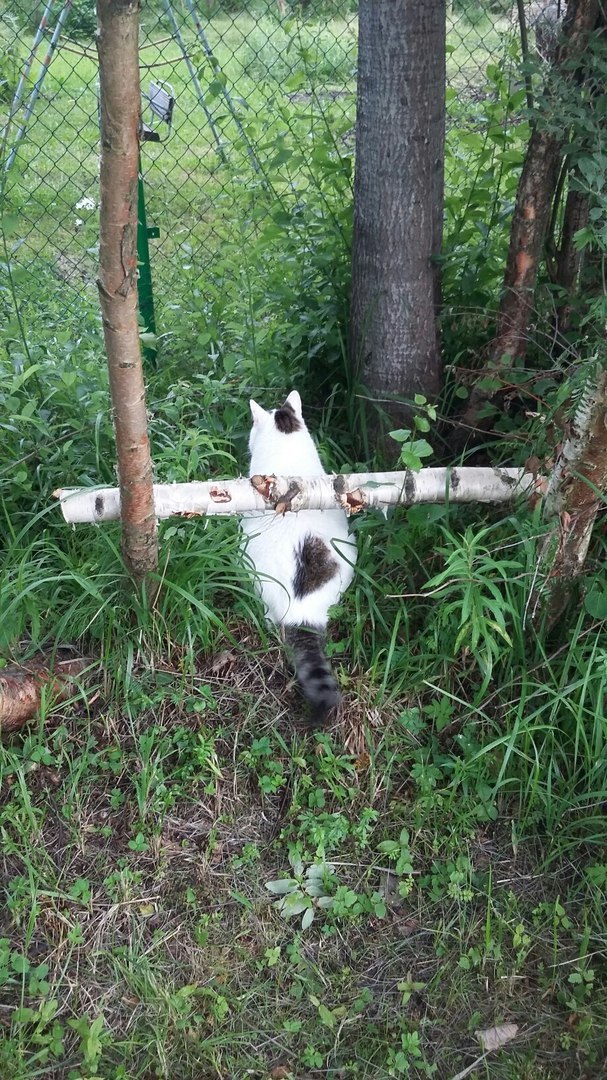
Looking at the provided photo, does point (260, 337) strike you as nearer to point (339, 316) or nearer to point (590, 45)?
point (339, 316)

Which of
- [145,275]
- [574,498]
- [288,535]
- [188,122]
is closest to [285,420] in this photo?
[288,535]

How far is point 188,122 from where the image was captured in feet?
16.4

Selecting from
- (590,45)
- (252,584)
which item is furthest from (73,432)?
(590,45)

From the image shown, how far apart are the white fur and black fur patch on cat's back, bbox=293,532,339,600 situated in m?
0.02

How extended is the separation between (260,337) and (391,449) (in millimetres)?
683

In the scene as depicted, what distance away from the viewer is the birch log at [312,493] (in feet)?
7.44

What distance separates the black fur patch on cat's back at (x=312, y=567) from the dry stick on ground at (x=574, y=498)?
0.63 meters

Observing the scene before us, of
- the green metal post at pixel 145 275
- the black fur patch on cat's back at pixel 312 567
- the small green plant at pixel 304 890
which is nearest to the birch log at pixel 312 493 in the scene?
the black fur patch on cat's back at pixel 312 567

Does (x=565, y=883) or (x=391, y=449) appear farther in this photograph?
(x=391, y=449)

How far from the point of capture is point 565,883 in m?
2.12

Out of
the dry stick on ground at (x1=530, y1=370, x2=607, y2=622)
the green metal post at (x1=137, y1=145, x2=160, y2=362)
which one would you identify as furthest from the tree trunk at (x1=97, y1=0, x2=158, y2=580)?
the green metal post at (x1=137, y1=145, x2=160, y2=362)

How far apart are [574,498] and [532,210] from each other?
100 centimetres

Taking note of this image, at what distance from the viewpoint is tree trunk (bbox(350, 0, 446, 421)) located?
2441 millimetres

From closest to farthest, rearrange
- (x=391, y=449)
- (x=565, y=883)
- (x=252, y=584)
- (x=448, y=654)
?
1. (x=565, y=883)
2. (x=448, y=654)
3. (x=252, y=584)
4. (x=391, y=449)
